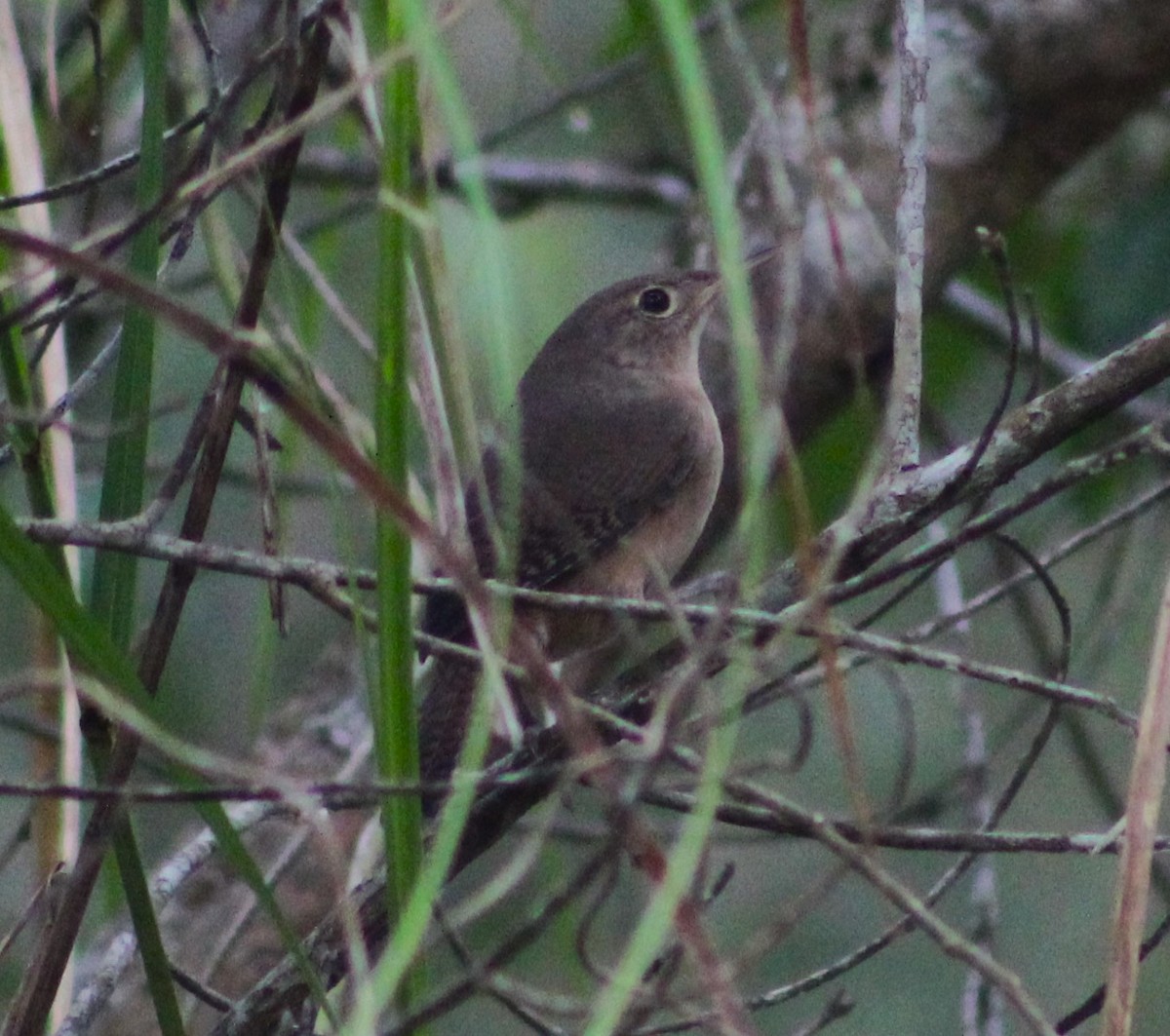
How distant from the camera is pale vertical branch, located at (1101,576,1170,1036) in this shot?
1574mm

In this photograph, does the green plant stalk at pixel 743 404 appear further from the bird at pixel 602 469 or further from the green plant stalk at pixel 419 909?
the bird at pixel 602 469

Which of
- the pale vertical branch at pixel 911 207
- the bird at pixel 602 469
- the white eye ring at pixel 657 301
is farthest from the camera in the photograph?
the white eye ring at pixel 657 301

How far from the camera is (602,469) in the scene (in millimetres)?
4324

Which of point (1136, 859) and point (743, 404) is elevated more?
point (743, 404)

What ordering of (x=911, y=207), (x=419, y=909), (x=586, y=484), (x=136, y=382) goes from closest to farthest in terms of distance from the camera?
1. (x=419, y=909)
2. (x=136, y=382)
3. (x=911, y=207)
4. (x=586, y=484)

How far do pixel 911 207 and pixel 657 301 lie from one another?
2570 mm

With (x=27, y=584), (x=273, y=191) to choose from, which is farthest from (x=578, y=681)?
(x=27, y=584)

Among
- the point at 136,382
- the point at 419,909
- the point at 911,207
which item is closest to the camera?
the point at 419,909

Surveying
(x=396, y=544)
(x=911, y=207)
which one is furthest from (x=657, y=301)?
(x=396, y=544)

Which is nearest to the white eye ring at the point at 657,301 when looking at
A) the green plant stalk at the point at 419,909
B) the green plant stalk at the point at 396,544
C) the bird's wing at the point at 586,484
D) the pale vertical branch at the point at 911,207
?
the bird's wing at the point at 586,484

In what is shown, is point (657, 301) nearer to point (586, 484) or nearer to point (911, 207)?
point (586, 484)

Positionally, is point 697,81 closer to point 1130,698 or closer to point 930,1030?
point 930,1030

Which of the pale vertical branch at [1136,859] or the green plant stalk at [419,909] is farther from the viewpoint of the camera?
the pale vertical branch at [1136,859]

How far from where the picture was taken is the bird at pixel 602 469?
3.84m
